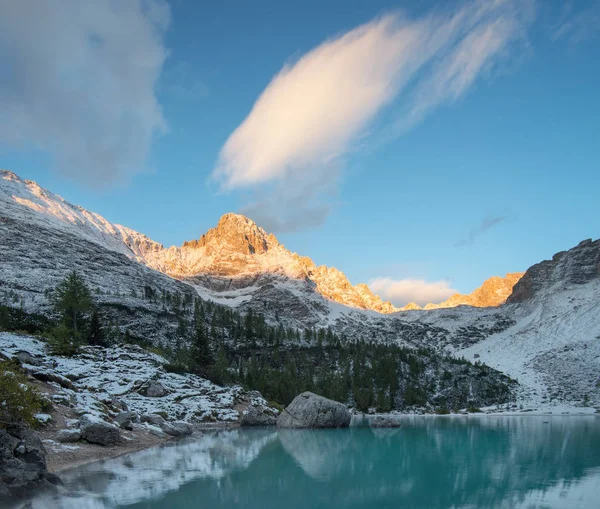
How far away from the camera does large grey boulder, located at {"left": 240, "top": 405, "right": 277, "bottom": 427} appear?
57656mm

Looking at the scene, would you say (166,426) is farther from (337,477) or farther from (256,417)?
(337,477)

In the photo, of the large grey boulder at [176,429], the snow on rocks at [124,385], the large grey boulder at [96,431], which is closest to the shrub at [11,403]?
the large grey boulder at [96,431]

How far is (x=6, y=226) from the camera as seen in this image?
18062 centimetres

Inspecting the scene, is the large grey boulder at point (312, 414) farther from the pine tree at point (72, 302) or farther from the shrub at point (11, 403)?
the shrub at point (11, 403)

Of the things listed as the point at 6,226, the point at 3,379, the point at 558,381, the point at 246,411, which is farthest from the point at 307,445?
the point at 6,226

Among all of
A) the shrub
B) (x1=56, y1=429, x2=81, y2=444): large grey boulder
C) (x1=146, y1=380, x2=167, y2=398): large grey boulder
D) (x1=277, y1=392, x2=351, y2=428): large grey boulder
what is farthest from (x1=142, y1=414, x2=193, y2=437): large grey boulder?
the shrub

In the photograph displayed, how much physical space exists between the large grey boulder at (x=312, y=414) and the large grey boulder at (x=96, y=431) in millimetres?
34058

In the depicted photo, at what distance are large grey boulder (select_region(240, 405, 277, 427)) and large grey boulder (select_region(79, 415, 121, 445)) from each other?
97.5 feet

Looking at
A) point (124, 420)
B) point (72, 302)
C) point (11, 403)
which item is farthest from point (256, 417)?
point (11, 403)

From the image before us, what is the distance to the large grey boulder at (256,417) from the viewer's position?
5766 centimetres

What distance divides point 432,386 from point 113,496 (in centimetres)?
11768

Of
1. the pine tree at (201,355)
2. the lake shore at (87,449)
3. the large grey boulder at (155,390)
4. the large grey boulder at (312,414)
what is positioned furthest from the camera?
the pine tree at (201,355)

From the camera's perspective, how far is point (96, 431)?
28641 millimetres

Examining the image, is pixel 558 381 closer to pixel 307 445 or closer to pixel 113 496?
pixel 307 445
